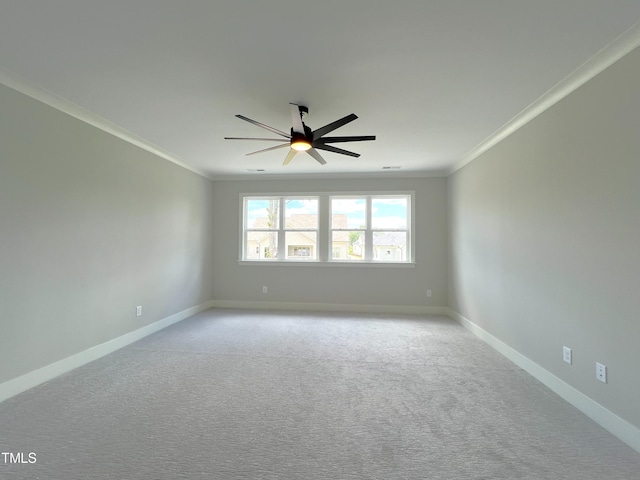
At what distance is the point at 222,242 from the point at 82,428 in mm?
4243

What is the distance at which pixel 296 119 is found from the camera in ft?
8.87

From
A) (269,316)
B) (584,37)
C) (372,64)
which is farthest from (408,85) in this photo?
(269,316)

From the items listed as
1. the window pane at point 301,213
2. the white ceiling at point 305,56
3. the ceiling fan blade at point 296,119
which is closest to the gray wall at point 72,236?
the white ceiling at point 305,56

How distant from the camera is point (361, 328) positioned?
4.62m

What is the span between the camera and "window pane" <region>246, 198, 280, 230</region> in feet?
20.3

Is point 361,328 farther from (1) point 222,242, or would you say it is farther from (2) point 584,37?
(2) point 584,37

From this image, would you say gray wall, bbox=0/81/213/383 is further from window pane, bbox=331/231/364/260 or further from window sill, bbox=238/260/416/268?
window pane, bbox=331/231/364/260

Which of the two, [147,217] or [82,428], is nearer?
[82,428]

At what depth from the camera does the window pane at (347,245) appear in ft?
19.5

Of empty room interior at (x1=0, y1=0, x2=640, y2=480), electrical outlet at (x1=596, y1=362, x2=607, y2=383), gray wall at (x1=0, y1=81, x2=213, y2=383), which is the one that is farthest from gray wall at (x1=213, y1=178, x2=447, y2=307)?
electrical outlet at (x1=596, y1=362, x2=607, y2=383)

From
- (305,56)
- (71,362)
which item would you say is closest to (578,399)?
(305,56)

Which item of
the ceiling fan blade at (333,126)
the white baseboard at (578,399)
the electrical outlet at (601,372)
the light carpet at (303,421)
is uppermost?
the ceiling fan blade at (333,126)

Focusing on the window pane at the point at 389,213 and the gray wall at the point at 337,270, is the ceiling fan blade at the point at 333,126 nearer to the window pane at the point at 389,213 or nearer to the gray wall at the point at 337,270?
the gray wall at the point at 337,270

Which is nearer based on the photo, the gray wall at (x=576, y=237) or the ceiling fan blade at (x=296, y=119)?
the gray wall at (x=576, y=237)
